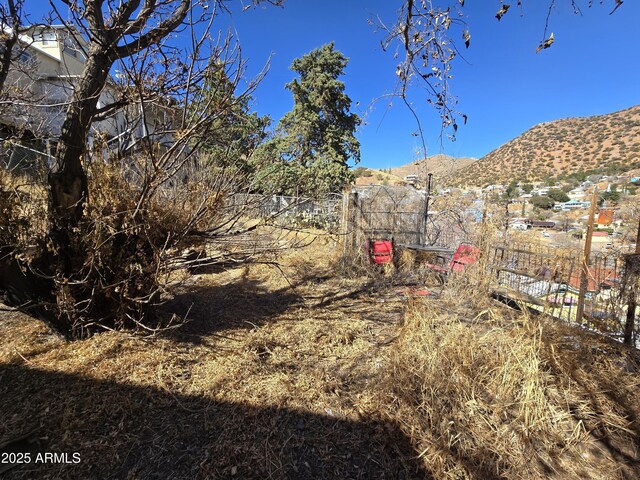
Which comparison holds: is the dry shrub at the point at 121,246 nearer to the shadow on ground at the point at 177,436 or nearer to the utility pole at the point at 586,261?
the shadow on ground at the point at 177,436

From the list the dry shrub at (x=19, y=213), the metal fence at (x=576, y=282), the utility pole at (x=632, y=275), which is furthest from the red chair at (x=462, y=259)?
the dry shrub at (x=19, y=213)

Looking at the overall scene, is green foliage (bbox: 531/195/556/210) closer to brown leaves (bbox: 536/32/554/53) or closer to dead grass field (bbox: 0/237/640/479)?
dead grass field (bbox: 0/237/640/479)

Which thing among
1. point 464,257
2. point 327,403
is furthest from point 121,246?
point 464,257

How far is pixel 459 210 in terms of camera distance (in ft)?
32.2

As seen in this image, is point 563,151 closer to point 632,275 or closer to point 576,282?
point 576,282

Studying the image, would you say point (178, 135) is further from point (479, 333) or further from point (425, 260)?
point (425, 260)

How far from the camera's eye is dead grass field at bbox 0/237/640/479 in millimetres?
1939

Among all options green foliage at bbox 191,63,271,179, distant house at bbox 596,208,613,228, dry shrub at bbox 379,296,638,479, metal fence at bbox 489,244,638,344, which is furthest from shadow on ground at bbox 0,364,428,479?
distant house at bbox 596,208,613,228

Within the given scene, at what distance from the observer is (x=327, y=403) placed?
8.09 feet

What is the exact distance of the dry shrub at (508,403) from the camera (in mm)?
1964

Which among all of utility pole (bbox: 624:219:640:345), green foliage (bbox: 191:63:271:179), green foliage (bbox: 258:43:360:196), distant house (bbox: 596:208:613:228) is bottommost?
utility pole (bbox: 624:219:640:345)

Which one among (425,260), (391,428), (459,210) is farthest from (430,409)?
(459,210)

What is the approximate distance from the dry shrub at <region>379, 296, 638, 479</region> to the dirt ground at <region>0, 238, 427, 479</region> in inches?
9.5

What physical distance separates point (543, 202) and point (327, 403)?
21774 millimetres
